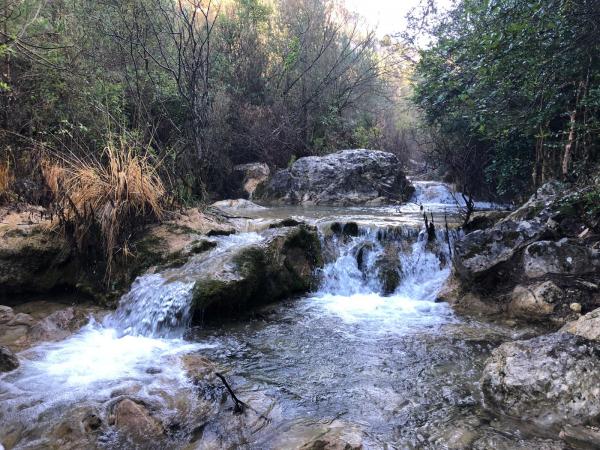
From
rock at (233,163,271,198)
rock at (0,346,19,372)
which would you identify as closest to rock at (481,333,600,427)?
rock at (0,346,19,372)

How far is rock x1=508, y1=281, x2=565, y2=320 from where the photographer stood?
4.34 m

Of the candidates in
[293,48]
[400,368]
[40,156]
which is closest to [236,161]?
[293,48]

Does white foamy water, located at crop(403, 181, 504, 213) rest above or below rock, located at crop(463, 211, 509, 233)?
above

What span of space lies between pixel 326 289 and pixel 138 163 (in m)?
2.83

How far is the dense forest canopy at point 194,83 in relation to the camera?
20.6 feet

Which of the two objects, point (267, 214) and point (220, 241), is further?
point (267, 214)

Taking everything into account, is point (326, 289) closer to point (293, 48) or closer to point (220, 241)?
point (220, 241)

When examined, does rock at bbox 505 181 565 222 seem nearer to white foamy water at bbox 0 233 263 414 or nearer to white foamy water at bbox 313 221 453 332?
white foamy water at bbox 313 221 453 332

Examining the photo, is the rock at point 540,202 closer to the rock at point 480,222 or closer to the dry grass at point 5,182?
the rock at point 480,222

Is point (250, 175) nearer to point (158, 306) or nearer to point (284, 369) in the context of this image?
point (158, 306)

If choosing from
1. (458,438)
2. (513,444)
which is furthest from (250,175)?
(513,444)

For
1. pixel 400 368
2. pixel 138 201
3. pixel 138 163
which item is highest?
pixel 138 163

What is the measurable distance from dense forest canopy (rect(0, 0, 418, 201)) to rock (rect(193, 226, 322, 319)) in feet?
5.60

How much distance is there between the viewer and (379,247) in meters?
6.38
